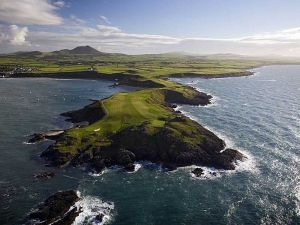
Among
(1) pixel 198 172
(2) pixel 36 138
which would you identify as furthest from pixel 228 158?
(2) pixel 36 138

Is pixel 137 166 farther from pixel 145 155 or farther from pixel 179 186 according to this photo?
pixel 179 186

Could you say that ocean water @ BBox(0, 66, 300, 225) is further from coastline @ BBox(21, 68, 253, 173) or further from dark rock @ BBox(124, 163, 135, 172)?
coastline @ BBox(21, 68, 253, 173)

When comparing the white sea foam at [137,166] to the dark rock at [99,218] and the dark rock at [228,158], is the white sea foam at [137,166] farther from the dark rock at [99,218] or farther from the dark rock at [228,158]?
the dark rock at [99,218]

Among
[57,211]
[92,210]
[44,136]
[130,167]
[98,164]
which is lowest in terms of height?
[92,210]

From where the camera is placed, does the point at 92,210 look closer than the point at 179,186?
Yes

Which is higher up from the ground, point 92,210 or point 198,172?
point 198,172

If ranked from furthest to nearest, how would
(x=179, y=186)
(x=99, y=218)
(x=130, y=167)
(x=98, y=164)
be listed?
(x=98, y=164) < (x=130, y=167) < (x=179, y=186) < (x=99, y=218)

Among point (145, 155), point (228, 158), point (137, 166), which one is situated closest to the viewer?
point (137, 166)

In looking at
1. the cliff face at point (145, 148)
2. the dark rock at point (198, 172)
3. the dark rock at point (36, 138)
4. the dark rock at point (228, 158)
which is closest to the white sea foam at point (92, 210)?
the cliff face at point (145, 148)
